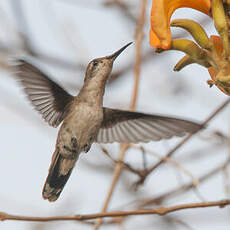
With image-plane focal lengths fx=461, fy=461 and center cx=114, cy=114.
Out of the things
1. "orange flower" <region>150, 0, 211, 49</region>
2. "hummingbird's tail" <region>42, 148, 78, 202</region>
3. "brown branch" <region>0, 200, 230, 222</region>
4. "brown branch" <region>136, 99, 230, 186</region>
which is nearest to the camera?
"orange flower" <region>150, 0, 211, 49</region>

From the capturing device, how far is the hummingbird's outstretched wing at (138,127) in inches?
118

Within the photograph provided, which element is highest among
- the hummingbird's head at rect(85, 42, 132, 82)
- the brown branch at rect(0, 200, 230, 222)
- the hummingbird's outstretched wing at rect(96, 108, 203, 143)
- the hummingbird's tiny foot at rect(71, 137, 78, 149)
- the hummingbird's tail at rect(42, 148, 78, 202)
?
the hummingbird's head at rect(85, 42, 132, 82)

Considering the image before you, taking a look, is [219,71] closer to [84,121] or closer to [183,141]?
[183,141]

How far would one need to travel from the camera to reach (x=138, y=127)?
3324 millimetres

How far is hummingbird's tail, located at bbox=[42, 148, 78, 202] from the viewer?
3.10 meters

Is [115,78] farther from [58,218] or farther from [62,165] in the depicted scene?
[58,218]

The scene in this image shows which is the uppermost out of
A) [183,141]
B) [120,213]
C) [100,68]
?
[100,68]

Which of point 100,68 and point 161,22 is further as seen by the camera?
point 100,68

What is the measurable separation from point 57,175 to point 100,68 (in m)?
0.81

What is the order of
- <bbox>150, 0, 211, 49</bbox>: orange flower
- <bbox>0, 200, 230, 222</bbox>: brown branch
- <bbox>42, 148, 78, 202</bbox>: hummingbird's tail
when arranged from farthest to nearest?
1. <bbox>42, 148, 78, 202</bbox>: hummingbird's tail
2. <bbox>0, 200, 230, 222</bbox>: brown branch
3. <bbox>150, 0, 211, 49</bbox>: orange flower

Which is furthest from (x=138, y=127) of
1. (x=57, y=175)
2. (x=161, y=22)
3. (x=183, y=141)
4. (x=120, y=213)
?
(x=161, y=22)

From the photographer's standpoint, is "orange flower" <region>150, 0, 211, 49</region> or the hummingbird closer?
"orange flower" <region>150, 0, 211, 49</region>

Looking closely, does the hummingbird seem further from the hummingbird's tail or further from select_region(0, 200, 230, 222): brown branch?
select_region(0, 200, 230, 222): brown branch

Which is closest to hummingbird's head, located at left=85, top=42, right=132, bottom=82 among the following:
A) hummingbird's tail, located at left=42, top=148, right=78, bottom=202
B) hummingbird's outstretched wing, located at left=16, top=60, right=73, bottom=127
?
hummingbird's outstretched wing, located at left=16, top=60, right=73, bottom=127
